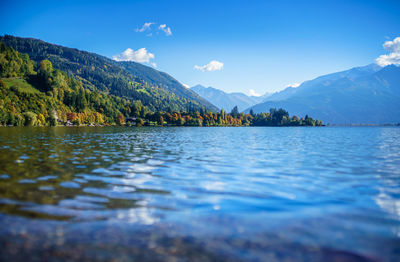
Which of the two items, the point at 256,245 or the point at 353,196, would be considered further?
the point at 353,196

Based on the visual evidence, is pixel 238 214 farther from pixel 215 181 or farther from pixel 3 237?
pixel 3 237

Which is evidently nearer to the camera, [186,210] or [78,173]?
[186,210]

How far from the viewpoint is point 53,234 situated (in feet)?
22.1

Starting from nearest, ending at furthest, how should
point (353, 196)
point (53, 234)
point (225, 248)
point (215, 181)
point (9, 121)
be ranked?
1. point (225, 248)
2. point (53, 234)
3. point (353, 196)
4. point (215, 181)
5. point (9, 121)

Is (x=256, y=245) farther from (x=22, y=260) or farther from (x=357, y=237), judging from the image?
(x=22, y=260)

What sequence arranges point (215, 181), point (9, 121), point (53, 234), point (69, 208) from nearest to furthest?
point (53, 234) < point (69, 208) < point (215, 181) < point (9, 121)


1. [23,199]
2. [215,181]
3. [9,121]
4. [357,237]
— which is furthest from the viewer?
[9,121]

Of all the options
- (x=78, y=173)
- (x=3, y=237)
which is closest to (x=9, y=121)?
(x=78, y=173)

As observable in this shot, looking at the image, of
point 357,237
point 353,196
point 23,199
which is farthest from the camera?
point 353,196

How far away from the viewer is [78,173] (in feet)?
51.1

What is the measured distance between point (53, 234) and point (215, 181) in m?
9.41

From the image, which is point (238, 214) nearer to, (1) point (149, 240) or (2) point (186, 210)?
(2) point (186, 210)

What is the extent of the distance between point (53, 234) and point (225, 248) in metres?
4.73

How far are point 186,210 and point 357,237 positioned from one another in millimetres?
5569
